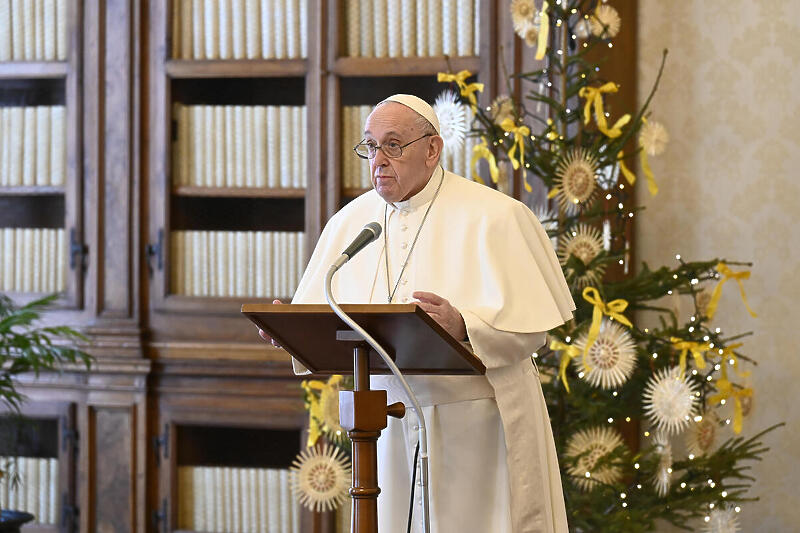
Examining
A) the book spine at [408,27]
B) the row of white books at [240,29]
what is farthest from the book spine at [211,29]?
the book spine at [408,27]

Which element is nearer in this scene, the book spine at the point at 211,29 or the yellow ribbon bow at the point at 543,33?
the yellow ribbon bow at the point at 543,33

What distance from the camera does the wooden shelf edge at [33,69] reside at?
5.13 m

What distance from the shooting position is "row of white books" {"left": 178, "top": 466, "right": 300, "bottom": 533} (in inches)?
193

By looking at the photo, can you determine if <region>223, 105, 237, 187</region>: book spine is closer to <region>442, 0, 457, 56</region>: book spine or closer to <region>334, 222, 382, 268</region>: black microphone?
<region>442, 0, 457, 56</region>: book spine

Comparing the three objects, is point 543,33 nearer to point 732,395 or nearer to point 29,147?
point 732,395

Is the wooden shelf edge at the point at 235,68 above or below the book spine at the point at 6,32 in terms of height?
below

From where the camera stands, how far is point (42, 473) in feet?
16.8

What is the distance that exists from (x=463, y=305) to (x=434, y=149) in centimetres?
42

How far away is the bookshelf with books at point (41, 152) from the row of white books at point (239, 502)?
99cm

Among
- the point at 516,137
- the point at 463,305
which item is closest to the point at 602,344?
the point at 516,137

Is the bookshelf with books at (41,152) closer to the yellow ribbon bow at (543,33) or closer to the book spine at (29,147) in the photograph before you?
the book spine at (29,147)

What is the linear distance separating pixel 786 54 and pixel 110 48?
283 cm

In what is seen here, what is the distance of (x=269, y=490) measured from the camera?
492cm

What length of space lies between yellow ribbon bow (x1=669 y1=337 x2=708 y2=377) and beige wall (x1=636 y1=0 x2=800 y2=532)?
0.74 metres
